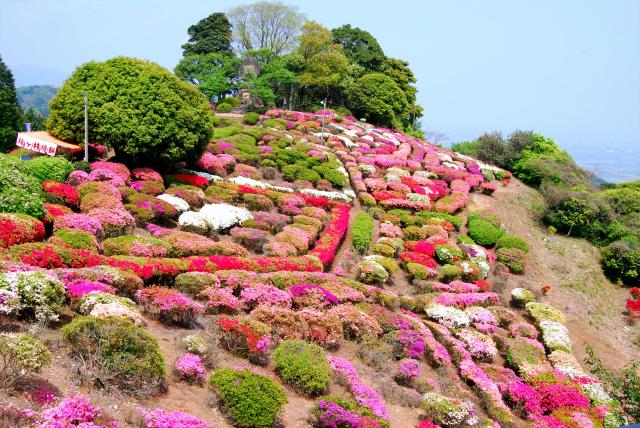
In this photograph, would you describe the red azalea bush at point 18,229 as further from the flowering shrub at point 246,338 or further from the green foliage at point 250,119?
the green foliage at point 250,119

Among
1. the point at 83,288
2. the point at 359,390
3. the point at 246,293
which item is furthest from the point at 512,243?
the point at 83,288

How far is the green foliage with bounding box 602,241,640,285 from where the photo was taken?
92.5ft

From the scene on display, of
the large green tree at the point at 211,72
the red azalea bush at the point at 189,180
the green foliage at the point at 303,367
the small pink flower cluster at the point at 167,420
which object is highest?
the large green tree at the point at 211,72

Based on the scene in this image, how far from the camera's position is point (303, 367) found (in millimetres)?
11438

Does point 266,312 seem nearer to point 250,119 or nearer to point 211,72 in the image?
point 250,119

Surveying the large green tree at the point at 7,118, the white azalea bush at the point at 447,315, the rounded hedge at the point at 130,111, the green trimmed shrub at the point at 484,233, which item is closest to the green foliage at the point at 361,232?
the white azalea bush at the point at 447,315

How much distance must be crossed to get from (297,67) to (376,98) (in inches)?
387

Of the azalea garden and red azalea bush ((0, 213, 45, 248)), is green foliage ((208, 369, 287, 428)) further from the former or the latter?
red azalea bush ((0, 213, 45, 248))

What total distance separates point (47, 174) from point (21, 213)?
500 cm

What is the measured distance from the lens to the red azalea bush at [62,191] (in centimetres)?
1852

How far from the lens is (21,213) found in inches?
603

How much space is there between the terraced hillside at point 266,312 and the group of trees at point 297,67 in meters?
25.5

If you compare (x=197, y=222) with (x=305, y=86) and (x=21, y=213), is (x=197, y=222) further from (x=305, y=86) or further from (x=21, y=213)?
(x=305, y=86)

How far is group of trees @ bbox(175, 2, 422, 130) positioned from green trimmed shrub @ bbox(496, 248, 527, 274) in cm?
2969
